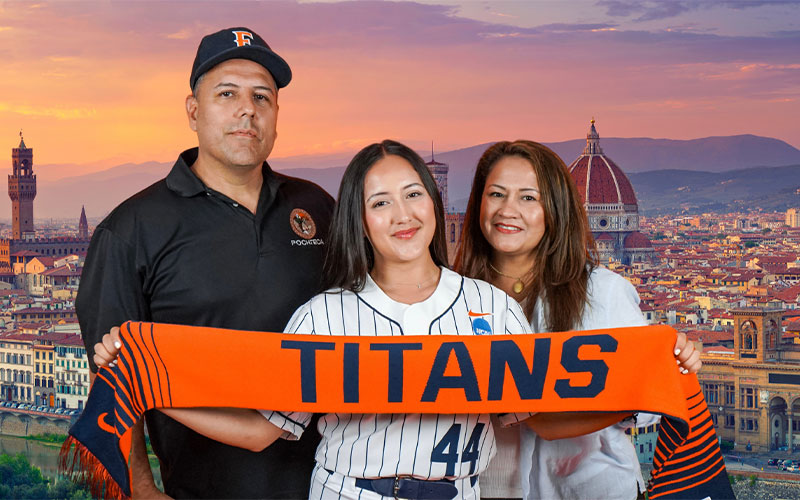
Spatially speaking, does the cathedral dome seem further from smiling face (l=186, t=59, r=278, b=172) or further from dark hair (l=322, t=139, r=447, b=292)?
dark hair (l=322, t=139, r=447, b=292)

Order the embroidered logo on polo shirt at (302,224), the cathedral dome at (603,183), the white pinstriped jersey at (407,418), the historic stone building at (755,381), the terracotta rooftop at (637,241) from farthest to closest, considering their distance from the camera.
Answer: the cathedral dome at (603,183), the terracotta rooftop at (637,241), the historic stone building at (755,381), the embroidered logo on polo shirt at (302,224), the white pinstriped jersey at (407,418)

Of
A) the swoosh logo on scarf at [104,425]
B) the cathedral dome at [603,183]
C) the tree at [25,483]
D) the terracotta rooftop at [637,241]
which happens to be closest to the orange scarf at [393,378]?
the swoosh logo on scarf at [104,425]

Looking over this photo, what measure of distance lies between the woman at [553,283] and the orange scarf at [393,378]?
19cm

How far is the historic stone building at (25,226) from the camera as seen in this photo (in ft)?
45.9

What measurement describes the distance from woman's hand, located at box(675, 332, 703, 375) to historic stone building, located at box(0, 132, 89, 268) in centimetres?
1313

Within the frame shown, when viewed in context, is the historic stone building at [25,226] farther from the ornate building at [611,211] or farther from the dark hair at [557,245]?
the dark hair at [557,245]

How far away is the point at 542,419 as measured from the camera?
2197mm

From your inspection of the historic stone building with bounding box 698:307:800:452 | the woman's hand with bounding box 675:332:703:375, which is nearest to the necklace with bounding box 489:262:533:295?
the woman's hand with bounding box 675:332:703:375

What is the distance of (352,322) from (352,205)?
10.7 inches

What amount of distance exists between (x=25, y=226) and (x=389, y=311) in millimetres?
14788

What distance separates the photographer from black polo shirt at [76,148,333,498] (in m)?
2.36

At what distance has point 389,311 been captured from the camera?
1.99 metres

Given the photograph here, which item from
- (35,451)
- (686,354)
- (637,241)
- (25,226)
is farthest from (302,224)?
(637,241)

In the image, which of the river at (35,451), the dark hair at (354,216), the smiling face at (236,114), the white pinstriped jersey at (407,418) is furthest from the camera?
the river at (35,451)
